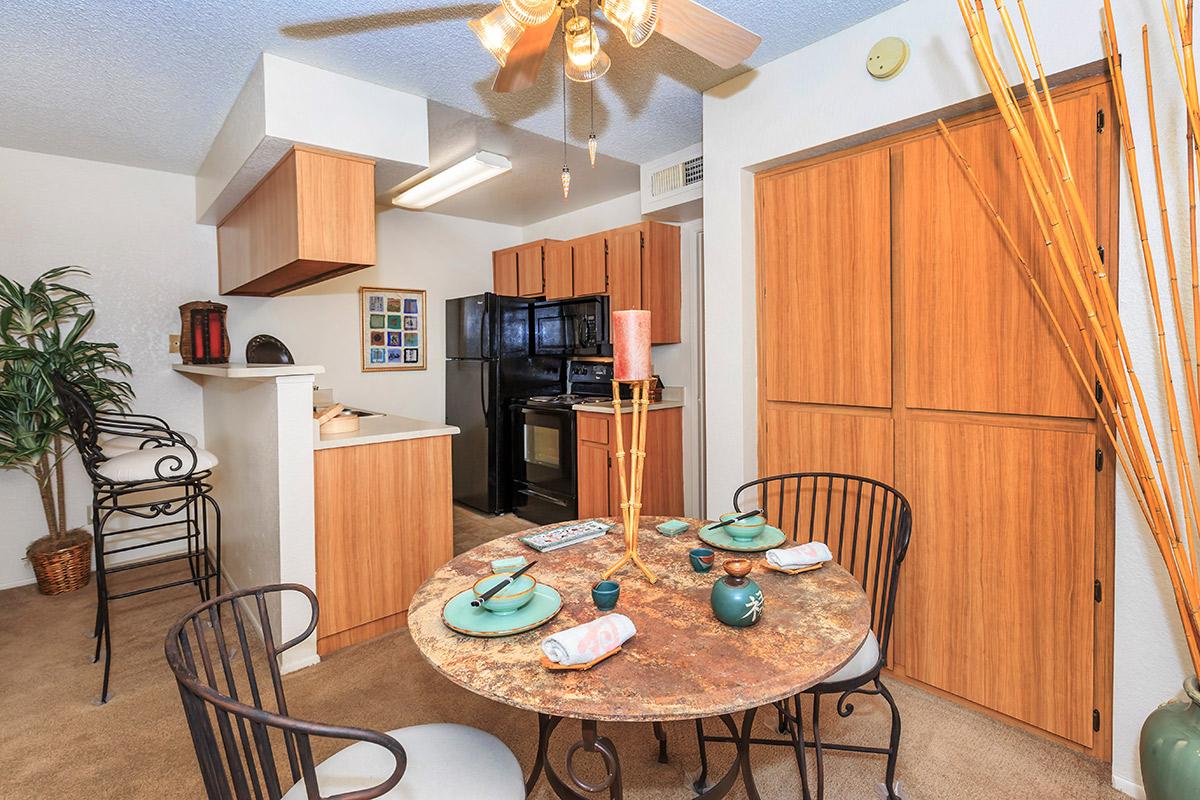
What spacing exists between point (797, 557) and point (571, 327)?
10.7 ft

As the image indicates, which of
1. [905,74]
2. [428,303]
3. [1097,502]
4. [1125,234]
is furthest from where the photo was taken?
[428,303]

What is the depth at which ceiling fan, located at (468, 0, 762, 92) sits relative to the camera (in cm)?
142

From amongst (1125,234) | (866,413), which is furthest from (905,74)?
(866,413)

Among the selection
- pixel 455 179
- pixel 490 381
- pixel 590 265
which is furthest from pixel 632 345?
pixel 490 381

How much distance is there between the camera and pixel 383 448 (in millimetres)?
2709

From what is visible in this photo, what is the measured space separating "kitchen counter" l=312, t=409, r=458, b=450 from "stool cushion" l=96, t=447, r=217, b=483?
1.79 feet

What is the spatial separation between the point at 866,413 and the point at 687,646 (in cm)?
156

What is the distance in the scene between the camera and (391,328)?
4820 millimetres

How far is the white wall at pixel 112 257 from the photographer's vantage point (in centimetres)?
334

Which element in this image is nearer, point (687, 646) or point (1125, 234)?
point (687, 646)

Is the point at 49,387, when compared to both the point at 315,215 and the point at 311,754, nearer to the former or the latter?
the point at 315,215

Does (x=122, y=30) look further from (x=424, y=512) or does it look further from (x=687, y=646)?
(x=687, y=646)

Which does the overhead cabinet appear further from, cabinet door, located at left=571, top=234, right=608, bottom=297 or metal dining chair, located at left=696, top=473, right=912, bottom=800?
metal dining chair, located at left=696, top=473, right=912, bottom=800

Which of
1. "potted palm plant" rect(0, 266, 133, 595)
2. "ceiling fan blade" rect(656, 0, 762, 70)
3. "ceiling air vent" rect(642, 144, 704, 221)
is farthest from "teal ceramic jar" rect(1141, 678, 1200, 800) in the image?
"potted palm plant" rect(0, 266, 133, 595)
